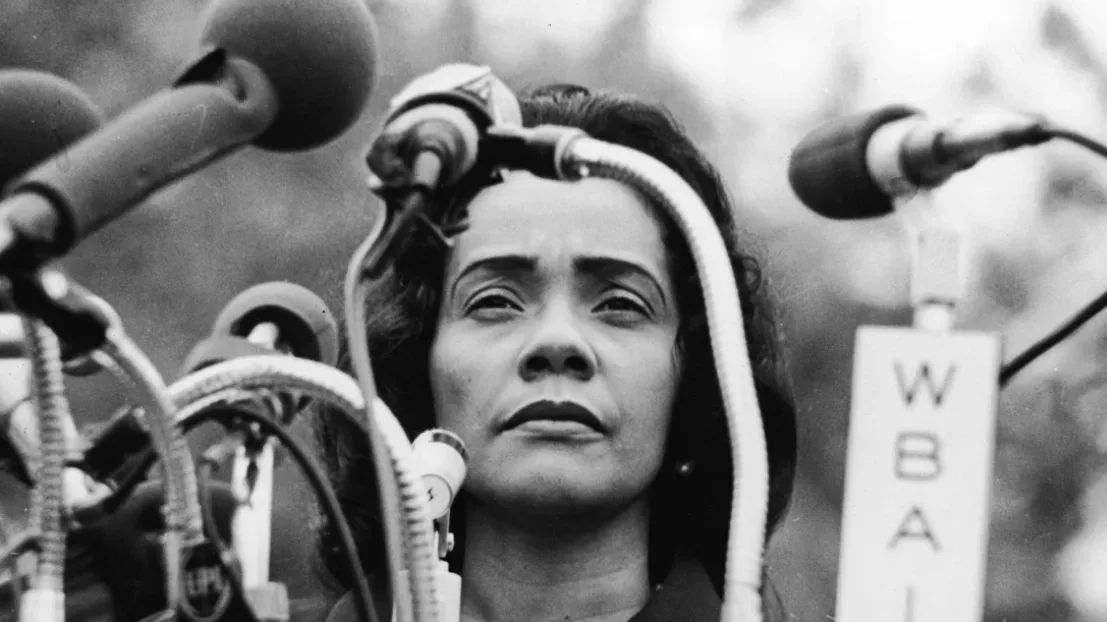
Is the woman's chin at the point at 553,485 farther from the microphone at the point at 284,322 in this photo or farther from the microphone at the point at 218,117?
the microphone at the point at 218,117

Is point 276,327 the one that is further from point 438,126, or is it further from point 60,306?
point 60,306

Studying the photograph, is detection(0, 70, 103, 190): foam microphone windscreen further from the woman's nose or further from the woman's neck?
the woman's neck

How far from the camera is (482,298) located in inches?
91.4

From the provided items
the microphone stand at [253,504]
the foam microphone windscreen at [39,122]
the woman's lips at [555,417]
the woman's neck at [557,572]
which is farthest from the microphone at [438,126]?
the woman's neck at [557,572]

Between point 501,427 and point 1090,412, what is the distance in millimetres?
3315

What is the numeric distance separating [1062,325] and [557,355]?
33.7 inches

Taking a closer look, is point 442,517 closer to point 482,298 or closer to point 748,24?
point 482,298

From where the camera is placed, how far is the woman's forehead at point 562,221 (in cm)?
231

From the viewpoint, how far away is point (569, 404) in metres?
2.19

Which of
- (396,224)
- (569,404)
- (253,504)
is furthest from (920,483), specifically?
(569,404)

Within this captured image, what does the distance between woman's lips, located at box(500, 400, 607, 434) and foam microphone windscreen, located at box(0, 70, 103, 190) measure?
829 mm

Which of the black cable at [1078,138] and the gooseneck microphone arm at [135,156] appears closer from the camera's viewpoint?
the gooseneck microphone arm at [135,156]

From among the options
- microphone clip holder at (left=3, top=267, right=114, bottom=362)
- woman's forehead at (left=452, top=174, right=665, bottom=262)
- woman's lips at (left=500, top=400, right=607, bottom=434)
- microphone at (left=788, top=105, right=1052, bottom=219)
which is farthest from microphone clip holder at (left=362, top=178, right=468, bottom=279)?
woman's forehead at (left=452, top=174, right=665, bottom=262)

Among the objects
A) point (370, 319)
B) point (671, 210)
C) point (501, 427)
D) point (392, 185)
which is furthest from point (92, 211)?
point (370, 319)
